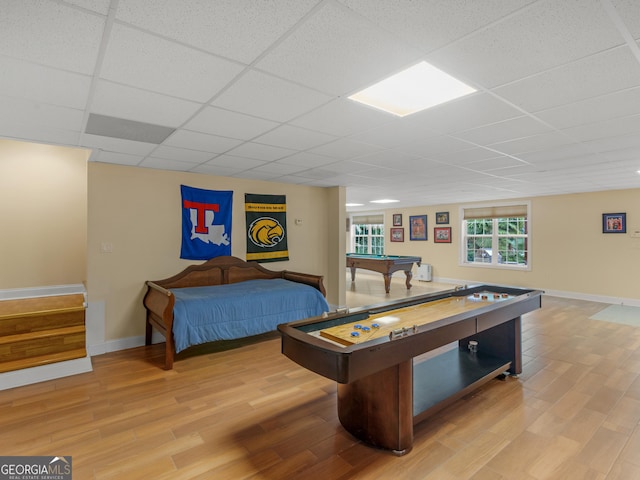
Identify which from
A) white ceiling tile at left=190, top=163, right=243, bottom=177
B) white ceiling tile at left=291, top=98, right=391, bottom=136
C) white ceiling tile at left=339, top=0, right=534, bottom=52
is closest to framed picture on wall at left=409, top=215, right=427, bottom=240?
white ceiling tile at left=190, top=163, right=243, bottom=177

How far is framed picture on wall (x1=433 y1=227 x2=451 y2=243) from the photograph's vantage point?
9.41 m

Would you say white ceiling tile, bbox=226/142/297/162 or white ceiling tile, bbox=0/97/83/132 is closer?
white ceiling tile, bbox=0/97/83/132

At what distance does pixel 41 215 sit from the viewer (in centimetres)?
495

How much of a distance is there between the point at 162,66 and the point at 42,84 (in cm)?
82

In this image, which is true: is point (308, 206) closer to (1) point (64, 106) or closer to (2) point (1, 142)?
(1) point (64, 106)

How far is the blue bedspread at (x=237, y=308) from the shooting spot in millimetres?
3621

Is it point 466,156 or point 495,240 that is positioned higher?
point 466,156

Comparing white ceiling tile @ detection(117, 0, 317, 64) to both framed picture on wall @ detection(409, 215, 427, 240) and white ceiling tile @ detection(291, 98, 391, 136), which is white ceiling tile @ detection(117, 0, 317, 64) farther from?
framed picture on wall @ detection(409, 215, 427, 240)

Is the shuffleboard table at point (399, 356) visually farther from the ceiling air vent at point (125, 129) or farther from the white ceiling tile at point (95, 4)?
the ceiling air vent at point (125, 129)

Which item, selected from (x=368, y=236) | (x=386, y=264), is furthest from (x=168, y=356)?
(x=368, y=236)

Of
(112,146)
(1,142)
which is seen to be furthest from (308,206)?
(1,142)

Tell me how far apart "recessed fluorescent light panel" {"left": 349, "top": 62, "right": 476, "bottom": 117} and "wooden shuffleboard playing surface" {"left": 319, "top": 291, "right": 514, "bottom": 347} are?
1.55 m

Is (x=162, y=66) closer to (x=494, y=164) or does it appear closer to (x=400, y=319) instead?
(x=400, y=319)

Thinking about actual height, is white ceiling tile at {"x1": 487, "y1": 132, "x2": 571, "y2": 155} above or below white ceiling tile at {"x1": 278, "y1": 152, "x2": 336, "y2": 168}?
below
